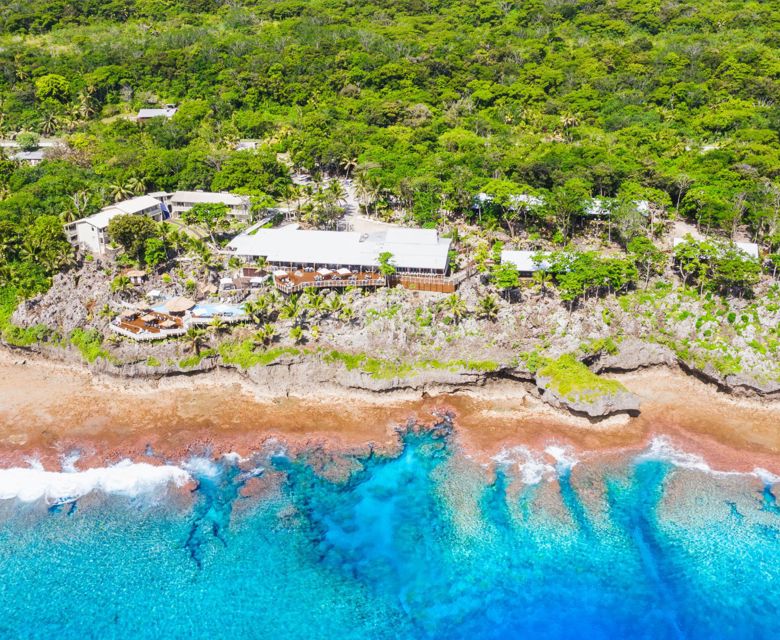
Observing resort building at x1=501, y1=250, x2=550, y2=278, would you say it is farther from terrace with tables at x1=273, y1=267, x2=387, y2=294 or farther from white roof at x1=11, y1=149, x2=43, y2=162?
white roof at x1=11, y1=149, x2=43, y2=162

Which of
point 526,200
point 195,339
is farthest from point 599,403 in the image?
point 195,339

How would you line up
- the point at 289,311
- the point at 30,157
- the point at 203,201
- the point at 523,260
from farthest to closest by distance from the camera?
the point at 30,157, the point at 203,201, the point at 523,260, the point at 289,311

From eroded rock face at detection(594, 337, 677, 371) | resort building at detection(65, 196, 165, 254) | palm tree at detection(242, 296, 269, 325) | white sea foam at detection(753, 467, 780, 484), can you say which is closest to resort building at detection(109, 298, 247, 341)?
palm tree at detection(242, 296, 269, 325)

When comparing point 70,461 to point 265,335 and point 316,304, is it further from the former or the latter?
point 316,304

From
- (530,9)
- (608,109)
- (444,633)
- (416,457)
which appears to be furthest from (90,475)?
(530,9)

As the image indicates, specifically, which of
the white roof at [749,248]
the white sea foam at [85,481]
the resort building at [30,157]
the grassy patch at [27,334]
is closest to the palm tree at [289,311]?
the white sea foam at [85,481]

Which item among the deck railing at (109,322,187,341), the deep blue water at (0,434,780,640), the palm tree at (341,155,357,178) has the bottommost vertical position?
the deep blue water at (0,434,780,640)
